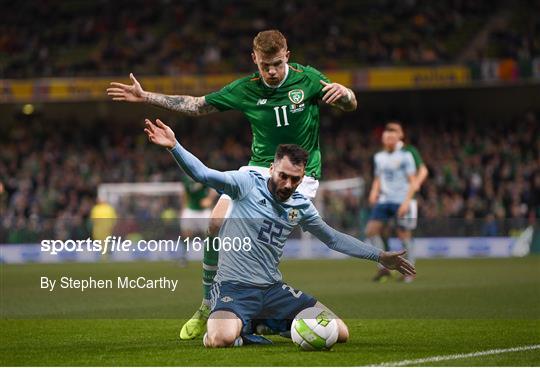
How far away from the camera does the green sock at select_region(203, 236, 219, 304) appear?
8.91 metres

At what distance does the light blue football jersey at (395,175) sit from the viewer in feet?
53.0

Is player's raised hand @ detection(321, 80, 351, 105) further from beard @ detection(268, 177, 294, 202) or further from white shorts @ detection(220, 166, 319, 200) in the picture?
beard @ detection(268, 177, 294, 202)

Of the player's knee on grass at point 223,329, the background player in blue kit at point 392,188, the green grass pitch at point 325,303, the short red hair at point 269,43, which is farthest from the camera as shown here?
the background player in blue kit at point 392,188

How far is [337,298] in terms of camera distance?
12859 mm

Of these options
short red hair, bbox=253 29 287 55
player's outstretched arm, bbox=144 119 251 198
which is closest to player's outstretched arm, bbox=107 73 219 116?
short red hair, bbox=253 29 287 55

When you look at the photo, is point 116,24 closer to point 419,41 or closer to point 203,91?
point 203,91

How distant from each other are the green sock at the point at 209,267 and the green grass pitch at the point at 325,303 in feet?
1.68

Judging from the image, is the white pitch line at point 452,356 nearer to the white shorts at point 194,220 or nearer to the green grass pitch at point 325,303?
the green grass pitch at point 325,303

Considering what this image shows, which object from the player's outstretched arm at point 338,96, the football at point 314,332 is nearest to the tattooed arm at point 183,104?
the player's outstretched arm at point 338,96

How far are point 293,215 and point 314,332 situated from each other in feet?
2.99

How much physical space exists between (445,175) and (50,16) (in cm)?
1666

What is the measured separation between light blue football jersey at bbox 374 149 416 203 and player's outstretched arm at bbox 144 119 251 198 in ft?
29.7

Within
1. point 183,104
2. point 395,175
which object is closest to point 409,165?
point 395,175

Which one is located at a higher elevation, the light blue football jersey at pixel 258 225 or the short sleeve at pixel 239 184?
the short sleeve at pixel 239 184
